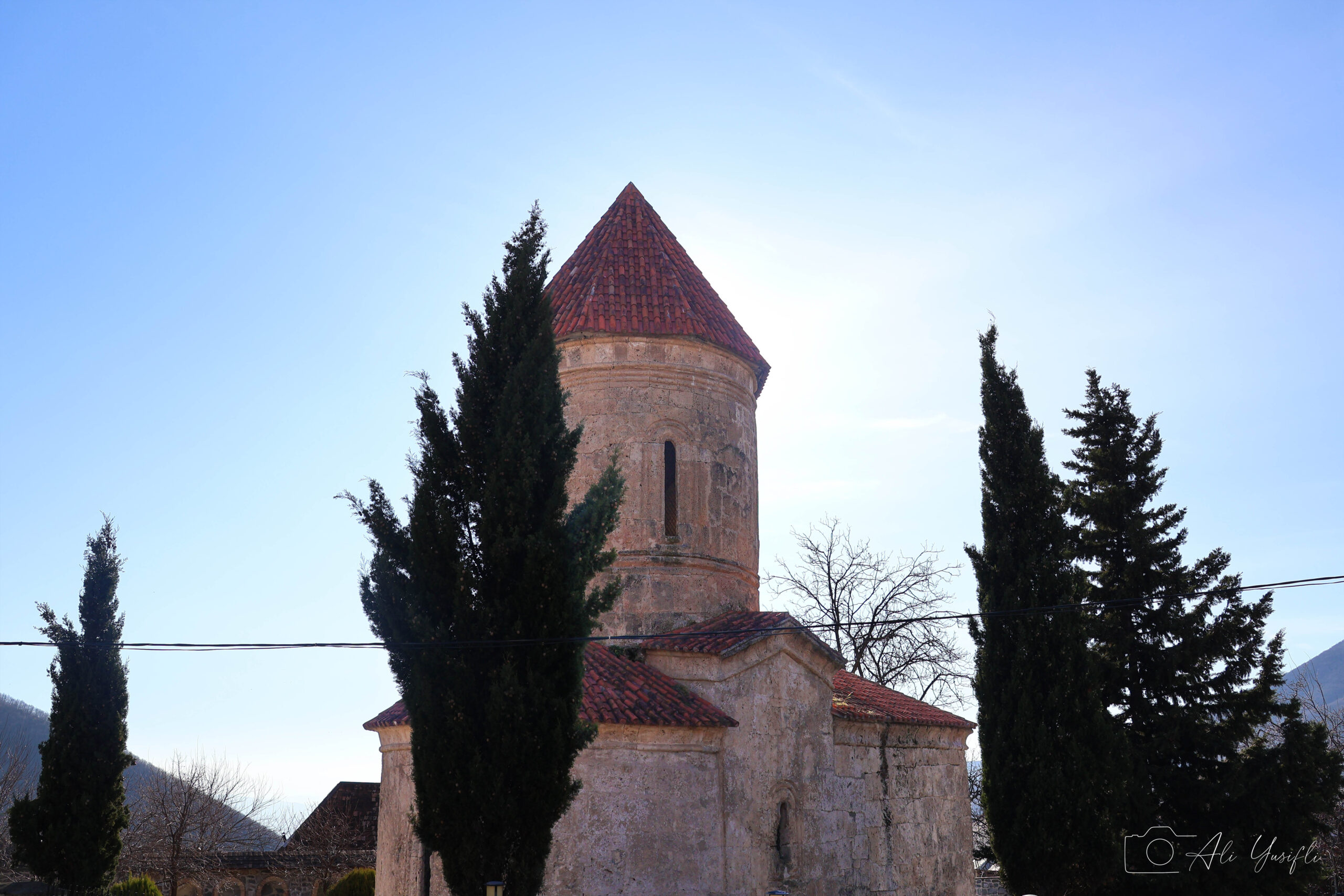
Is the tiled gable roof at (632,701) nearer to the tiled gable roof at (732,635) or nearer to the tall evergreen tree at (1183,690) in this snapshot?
the tiled gable roof at (732,635)

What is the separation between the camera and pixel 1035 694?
11.2 m

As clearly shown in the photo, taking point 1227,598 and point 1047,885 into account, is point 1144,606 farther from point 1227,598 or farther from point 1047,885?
point 1047,885

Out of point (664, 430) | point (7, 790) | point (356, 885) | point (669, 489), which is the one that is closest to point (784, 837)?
point (669, 489)

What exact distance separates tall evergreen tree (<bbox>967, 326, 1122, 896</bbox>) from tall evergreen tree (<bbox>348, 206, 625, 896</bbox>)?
503cm

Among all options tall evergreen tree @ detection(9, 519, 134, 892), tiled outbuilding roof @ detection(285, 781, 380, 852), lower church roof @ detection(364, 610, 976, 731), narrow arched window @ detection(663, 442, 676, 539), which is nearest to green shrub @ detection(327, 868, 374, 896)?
tall evergreen tree @ detection(9, 519, 134, 892)

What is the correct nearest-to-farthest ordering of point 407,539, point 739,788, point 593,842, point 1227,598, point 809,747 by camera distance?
point 407,539, point 593,842, point 739,788, point 809,747, point 1227,598

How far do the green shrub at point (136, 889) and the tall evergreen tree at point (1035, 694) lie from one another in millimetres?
11934

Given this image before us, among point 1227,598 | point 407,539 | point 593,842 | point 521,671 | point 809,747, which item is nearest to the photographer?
point 521,671

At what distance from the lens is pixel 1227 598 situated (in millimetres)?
13273

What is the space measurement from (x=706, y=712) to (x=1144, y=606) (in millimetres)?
6622

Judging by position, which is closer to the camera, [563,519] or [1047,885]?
[563,519]

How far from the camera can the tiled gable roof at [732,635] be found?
11.0 m

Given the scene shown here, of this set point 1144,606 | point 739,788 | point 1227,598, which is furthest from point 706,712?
point 1227,598

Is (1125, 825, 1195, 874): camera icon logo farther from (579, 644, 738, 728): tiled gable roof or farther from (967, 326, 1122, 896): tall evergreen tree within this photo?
(579, 644, 738, 728): tiled gable roof
